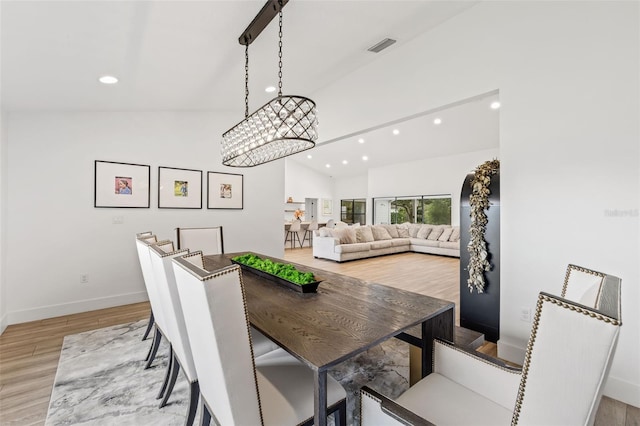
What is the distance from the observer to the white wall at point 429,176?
853 centimetres

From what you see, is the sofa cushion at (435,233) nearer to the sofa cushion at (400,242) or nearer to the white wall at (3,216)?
the sofa cushion at (400,242)

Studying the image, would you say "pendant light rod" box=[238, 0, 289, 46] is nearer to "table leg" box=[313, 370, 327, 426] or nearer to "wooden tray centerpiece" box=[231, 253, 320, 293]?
"wooden tray centerpiece" box=[231, 253, 320, 293]

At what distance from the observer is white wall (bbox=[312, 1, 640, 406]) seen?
6.41 feet

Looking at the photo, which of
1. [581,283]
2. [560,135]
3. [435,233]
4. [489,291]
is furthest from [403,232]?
[581,283]

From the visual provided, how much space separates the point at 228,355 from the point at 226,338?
0.20 ft

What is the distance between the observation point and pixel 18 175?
3.16 m

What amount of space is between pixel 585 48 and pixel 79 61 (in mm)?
3787

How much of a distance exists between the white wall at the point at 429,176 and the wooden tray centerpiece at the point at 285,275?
778cm

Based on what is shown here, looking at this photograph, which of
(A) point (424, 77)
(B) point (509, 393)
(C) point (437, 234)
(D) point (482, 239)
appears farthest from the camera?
(C) point (437, 234)

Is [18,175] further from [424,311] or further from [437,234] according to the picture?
[437,234]

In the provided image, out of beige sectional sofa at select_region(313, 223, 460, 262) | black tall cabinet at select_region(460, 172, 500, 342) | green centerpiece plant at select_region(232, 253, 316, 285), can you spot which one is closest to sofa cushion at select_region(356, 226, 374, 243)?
beige sectional sofa at select_region(313, 223, 460, 262)

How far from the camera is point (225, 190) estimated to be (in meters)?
4.64

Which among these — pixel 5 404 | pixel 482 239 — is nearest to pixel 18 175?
pixel 5 404

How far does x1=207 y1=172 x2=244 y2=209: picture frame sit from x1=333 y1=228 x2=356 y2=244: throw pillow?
3137mm
